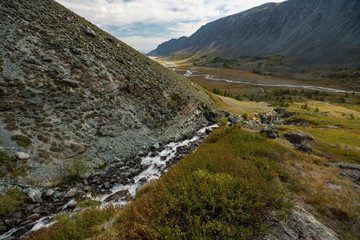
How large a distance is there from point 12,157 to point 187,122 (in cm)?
2520

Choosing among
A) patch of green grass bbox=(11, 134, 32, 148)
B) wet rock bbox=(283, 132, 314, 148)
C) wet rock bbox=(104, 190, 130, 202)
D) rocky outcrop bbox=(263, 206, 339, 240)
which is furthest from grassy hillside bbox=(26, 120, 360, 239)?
patch of green grass bbox=(11, 134, 32, 148)

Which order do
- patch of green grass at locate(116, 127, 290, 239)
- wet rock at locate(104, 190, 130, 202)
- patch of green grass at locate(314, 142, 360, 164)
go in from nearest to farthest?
patch of green grass at locate(116, 127, 290, 239), wet rock at locate(104, 190, 130, 202), patch of green grass at locate(314, 142, 360, 164)

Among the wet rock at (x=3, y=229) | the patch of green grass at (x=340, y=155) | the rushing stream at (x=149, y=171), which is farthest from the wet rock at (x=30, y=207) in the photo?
the patch of green grass at (x=340, y=155)

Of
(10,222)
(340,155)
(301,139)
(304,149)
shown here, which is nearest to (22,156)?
(10,222)

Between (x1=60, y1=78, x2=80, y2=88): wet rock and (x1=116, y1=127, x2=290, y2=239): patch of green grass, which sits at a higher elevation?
(x1=60, y1=78, x2=80, y2=88): wet rock

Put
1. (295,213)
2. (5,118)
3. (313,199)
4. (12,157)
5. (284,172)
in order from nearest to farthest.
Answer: (295,213), (313,199), (284,172), (12,157), (5,118)

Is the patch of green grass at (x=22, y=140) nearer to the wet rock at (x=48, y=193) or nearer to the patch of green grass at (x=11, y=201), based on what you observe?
the patch of green grass at (x=11, y=201)

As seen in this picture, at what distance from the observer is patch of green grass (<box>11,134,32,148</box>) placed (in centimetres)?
1422

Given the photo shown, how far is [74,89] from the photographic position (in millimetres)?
21000

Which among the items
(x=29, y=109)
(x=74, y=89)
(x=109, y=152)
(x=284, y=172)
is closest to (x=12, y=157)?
(x=29, y=109)

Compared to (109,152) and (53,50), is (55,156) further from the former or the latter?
(53,50)

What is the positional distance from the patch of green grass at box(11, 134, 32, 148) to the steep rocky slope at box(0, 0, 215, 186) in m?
0.04

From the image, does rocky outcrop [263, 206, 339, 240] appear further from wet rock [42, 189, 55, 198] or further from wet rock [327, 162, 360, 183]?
wet rock [42, 189, 55, 198]

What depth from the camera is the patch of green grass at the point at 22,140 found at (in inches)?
560
